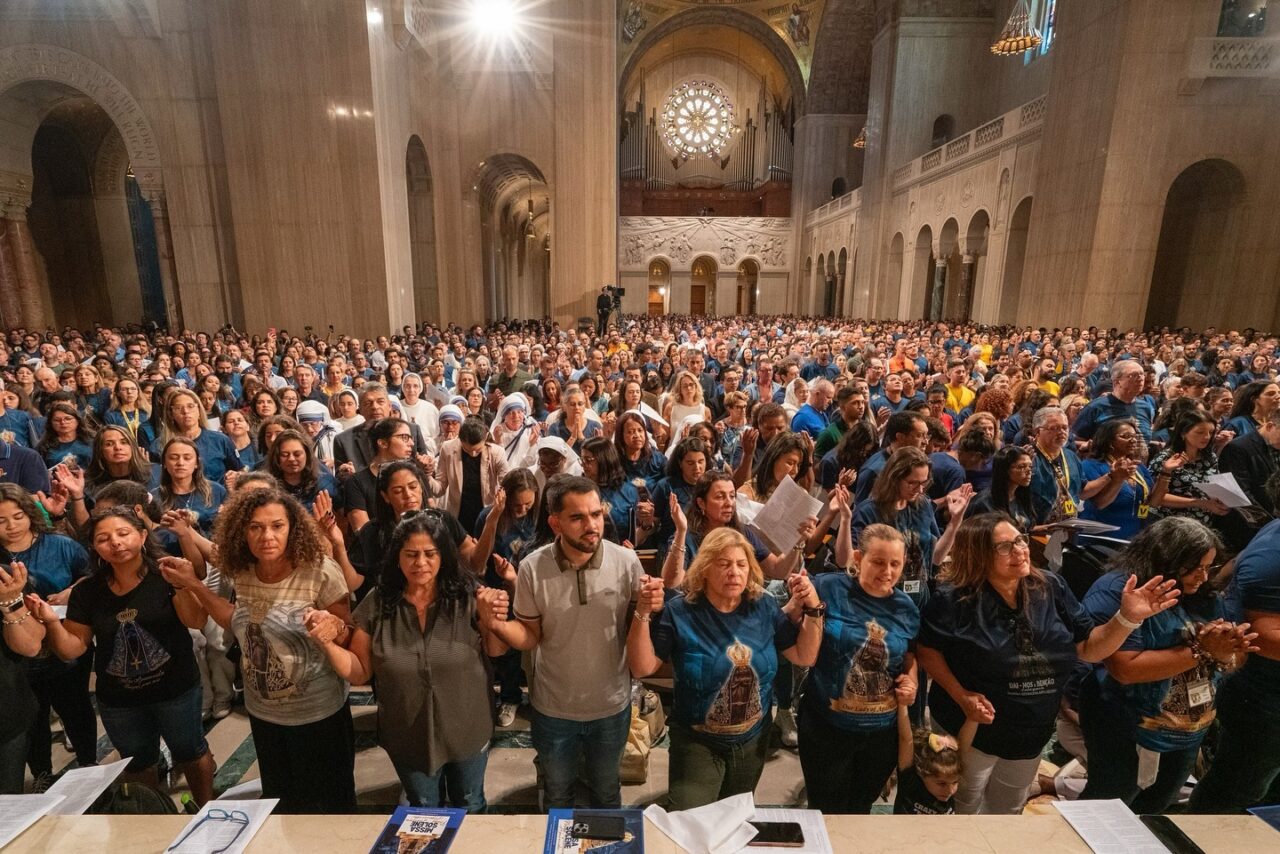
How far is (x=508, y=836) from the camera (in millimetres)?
1812

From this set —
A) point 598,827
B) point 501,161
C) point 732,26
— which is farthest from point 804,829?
point 732,26

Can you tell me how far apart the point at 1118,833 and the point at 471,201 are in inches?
841

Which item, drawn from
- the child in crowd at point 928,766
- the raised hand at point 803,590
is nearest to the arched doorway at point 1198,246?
the child in crowd at point 928,766

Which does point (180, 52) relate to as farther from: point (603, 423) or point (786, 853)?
point (786, 853)

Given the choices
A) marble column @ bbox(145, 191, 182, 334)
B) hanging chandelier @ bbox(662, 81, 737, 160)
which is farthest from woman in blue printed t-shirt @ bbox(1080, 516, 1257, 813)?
hanging chandelier @ bbox(662, 81, 737, 160)

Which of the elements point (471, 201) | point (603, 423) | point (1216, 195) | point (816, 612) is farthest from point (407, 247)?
point (1216, 195)

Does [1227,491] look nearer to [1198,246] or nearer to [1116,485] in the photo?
[1116,485]

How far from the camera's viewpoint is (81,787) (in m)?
1.91

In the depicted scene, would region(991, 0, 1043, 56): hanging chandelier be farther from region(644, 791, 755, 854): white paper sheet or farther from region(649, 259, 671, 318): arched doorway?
region(649, 259, 671, 318): arched doorway

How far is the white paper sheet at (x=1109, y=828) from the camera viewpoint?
177cm

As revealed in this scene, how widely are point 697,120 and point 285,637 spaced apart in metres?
42.9

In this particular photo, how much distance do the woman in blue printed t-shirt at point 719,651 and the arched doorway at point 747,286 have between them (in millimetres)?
37066

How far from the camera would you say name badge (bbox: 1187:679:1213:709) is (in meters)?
2.43

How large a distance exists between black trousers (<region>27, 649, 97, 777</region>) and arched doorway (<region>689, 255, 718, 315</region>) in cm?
3598
